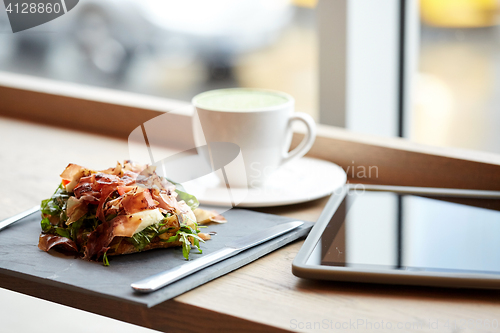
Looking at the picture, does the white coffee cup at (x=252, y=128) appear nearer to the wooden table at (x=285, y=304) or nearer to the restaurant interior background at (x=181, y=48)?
the wooden table at (x=285, y=304)

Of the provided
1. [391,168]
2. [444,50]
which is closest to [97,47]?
[444,50]

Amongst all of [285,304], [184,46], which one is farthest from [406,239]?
[184,46]

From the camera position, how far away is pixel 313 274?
1.69 ft

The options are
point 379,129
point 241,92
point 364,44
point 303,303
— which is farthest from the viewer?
point 379,129

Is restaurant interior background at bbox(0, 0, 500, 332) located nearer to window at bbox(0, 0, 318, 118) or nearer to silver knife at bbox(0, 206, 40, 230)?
window at bbox(0, 0, 318, 118)

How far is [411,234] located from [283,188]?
23 centimetres

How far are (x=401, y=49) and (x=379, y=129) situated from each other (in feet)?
0.59

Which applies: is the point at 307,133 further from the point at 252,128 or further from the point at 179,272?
the point at 179,272

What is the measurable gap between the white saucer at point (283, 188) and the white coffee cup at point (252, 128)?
0.03 m

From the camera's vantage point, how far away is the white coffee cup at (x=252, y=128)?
2.52 ft

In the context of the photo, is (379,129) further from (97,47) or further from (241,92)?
(97,47)

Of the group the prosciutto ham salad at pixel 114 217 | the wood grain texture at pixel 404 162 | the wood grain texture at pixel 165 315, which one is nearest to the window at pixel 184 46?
the wood grain texture at pixel 404 162

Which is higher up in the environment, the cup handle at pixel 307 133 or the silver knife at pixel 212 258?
the cup handle at pixel 307 133

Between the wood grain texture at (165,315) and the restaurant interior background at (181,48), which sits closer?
the wood grain texture at (165,315)
